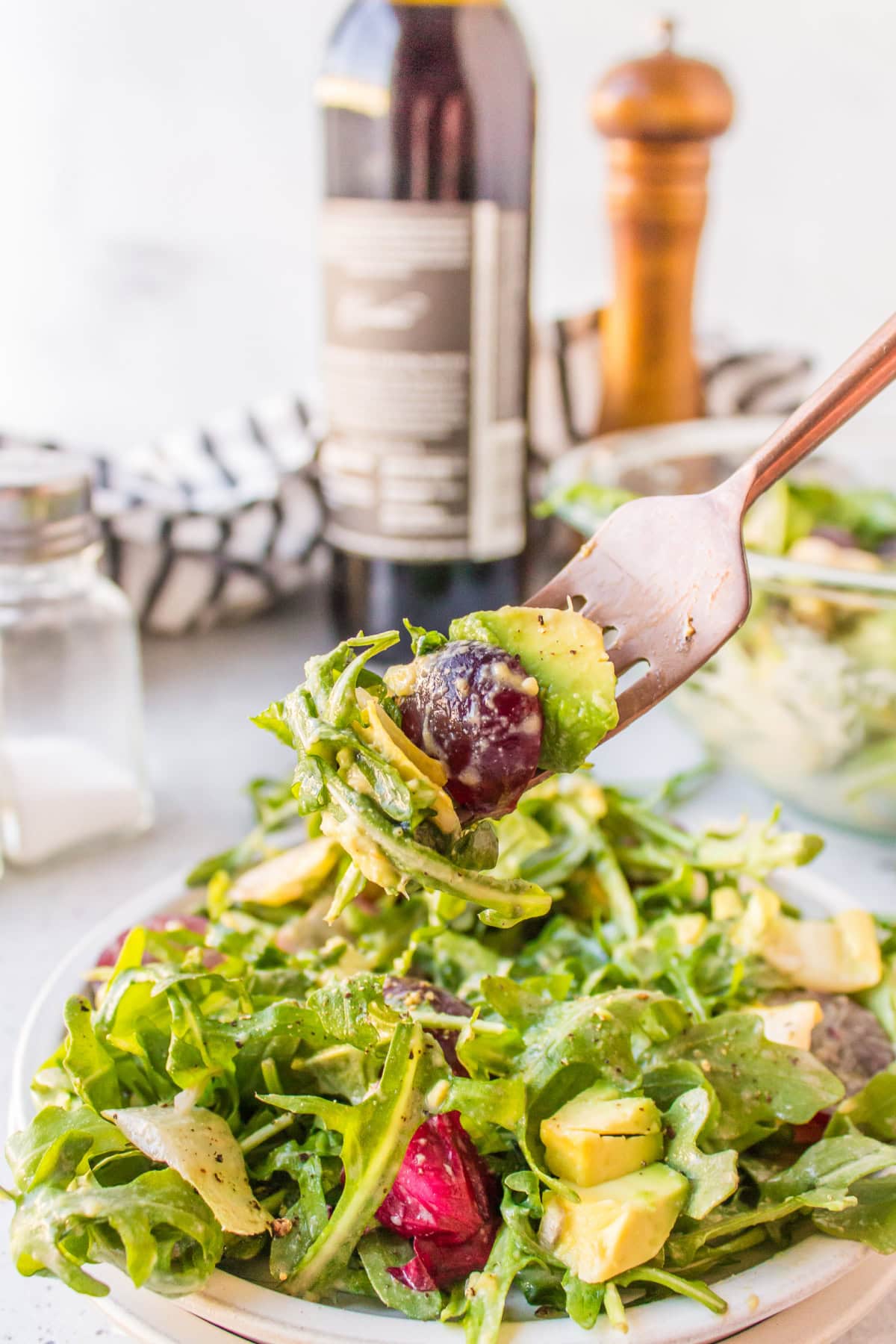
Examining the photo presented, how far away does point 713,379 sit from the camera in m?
1.64

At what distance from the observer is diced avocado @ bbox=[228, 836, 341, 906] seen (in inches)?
31.4

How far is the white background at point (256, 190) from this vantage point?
172 centimetres

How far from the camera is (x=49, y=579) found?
3.56 feet

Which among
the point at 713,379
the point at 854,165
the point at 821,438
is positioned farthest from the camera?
the point at 854,165

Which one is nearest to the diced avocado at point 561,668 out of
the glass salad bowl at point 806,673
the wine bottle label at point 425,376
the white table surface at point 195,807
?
the white table surface at point 195,807

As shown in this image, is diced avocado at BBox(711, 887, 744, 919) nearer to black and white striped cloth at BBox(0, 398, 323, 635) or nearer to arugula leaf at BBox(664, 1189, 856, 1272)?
arugula leaf at BBox(664, 1189, 856, 1272)

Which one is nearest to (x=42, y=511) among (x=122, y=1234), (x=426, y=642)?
(x=426, y=642)

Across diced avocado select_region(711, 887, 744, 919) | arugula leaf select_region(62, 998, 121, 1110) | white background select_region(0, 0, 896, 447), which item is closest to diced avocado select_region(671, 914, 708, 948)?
diced avocado select_region(711, 887, 744, 919)

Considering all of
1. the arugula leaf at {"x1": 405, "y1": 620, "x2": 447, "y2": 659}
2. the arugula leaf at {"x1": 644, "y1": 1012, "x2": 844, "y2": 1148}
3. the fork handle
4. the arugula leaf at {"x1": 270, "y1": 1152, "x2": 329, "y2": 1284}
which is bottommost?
the arugula leaf at {"x1": 270, "y1": 1152, "x2": 329, "y2": 1284}

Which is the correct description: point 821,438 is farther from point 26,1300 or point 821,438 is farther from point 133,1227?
point 26,1300

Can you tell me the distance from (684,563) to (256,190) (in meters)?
1.40

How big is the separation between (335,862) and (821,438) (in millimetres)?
380

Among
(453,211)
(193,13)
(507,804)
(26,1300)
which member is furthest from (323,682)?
(193,13)

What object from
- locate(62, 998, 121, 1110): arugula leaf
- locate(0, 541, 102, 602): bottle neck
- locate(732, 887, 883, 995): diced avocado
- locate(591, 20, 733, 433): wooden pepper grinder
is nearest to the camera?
locate(62, 998, 121, 1110): arugula leaf
